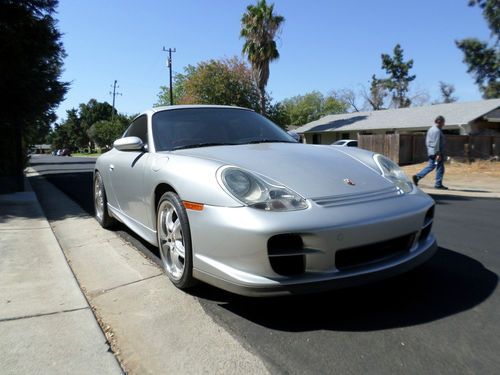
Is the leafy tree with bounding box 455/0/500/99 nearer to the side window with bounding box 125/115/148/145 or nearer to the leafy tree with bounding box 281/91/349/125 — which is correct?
the side window with bounding box 125/115/148/145

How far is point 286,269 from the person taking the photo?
7.86 feet

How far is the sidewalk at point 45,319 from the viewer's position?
2158 mm

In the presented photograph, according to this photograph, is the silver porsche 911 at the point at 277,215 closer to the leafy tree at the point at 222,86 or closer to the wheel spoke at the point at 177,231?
the wheel spoke at the point at 177,231

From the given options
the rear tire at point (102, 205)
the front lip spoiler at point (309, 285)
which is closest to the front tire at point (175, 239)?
the front lip spoiler at point (309, 285)

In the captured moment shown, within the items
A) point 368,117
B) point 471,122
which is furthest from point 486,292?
point 368,117

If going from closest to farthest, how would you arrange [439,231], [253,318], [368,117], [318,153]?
1. [253,318]
2. [318,153]
3. [439,231]
4. [368,117]

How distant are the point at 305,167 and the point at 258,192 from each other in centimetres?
50

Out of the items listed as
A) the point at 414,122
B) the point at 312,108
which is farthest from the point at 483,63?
the point at 312,108

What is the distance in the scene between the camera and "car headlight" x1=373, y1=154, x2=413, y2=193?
3000 mm

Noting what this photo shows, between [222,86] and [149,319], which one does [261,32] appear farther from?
[149,319]

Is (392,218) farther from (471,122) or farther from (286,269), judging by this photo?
(471,122)

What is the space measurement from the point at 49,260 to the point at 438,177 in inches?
342

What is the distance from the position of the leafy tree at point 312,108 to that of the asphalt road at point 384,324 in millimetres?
75070

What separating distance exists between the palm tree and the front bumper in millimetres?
27871
